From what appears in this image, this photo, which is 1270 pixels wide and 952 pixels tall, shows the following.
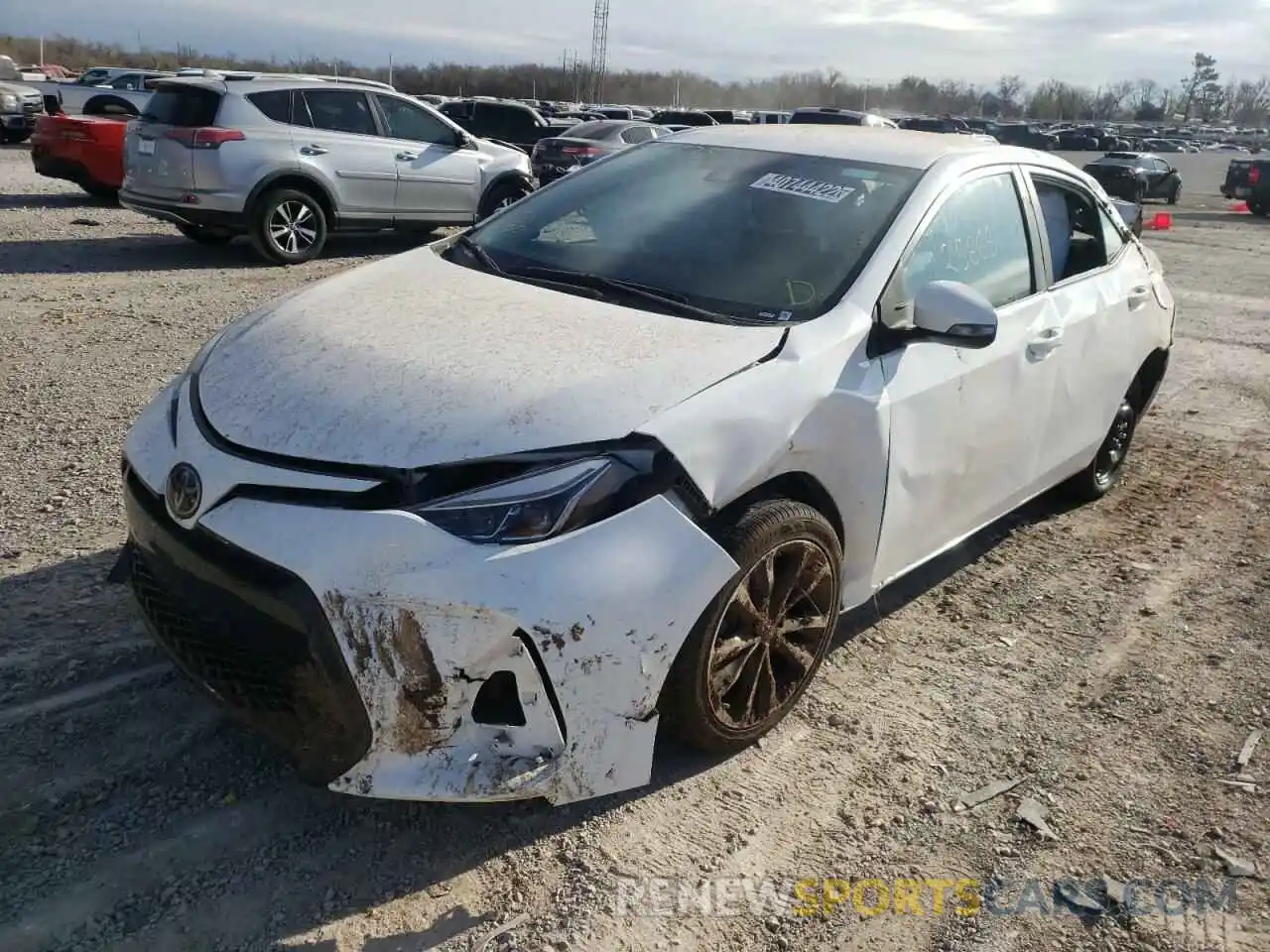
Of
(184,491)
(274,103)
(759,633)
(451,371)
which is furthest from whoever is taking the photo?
(274,103)

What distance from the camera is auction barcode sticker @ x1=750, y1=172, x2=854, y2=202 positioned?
3682 millimetres

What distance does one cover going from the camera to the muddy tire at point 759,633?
278 centimetres

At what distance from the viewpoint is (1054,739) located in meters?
3.33

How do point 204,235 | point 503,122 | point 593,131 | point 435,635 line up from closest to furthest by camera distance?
point 435,635 → point 204,235 → point 593,131 → point 503,122

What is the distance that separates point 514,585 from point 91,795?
132 centimetres

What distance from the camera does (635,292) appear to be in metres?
3.37

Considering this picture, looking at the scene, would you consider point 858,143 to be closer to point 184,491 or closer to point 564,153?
point 184,491

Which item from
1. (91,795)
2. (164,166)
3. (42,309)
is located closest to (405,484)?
(91,795)

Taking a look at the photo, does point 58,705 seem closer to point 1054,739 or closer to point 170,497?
point 170,497

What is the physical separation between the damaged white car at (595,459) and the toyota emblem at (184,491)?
1 cm

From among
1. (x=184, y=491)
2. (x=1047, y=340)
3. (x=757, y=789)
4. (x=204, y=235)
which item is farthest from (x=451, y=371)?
(x=204, y=235)

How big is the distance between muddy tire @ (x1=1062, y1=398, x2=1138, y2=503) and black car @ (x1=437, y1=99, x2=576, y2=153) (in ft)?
58.3

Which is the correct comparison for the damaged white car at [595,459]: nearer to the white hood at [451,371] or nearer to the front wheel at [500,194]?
the white hood at [451,371]

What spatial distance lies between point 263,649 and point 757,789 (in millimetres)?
1388
